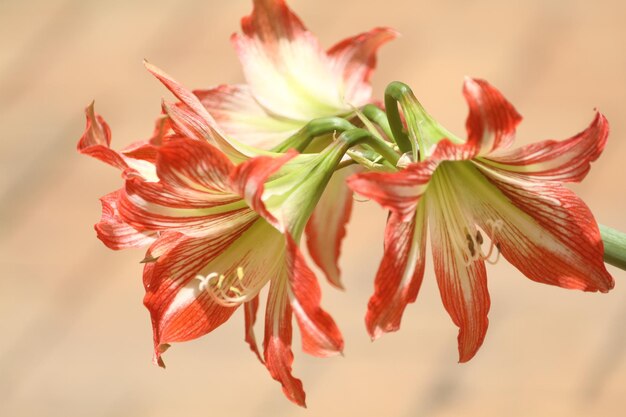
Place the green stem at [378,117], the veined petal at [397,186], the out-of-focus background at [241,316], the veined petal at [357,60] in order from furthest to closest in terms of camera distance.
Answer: the out-of-focus background at [241,316] → the veined petal at [357,60] → the green stem at [378,117] → the veined petal at [397,186]

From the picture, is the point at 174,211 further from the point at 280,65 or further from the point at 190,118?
the point at 280,65

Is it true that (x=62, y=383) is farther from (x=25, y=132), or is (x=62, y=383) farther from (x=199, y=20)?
(x=199, y=20)

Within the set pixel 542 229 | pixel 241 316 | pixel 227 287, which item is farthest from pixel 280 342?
pixel 241 316

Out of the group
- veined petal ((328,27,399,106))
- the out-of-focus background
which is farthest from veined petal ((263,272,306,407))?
the out-of-focus background

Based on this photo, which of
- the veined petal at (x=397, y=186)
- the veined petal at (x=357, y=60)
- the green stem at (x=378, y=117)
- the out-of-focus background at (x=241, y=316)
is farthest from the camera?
the out-of-focus background at (x=241, y=316)

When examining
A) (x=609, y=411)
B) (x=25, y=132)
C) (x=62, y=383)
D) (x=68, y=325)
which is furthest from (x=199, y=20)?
(x=609, y=411)

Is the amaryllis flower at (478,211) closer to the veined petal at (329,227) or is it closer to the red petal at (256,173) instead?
the red petal at (256,173)

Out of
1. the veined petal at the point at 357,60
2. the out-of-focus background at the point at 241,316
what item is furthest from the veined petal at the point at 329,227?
the out-of-focus background at the point at 241,316
